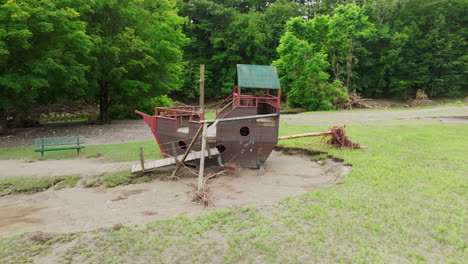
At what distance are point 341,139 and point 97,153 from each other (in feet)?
39.1

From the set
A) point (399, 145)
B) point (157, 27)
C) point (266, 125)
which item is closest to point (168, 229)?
point (266, 125)

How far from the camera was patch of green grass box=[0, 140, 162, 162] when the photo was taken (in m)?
13.8

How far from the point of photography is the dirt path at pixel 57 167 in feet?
36.0

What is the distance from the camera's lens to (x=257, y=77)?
40.4ft

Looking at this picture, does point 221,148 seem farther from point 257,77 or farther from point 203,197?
point 203,197

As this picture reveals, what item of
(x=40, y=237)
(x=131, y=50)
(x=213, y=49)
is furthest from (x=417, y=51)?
(x=40, y=237)

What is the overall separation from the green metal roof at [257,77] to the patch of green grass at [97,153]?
5.01 m

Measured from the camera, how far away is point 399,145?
14.6 meters

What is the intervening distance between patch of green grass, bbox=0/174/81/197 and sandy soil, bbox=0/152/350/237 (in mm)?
345

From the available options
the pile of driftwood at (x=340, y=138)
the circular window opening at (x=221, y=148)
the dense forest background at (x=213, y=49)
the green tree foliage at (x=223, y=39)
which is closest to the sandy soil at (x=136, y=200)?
the circular window opening at (x=221, y=148)

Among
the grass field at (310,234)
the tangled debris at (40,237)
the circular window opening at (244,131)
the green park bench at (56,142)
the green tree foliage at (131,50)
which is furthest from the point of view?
the green tree foliage at (131,50)

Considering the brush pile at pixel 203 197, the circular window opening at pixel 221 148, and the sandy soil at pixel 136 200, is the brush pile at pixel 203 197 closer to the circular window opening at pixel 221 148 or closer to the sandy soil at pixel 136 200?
the sandy soil at pixel 136 200

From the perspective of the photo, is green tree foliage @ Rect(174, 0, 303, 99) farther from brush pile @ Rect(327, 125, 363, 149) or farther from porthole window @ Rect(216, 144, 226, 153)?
porthole window @ Rect(216, 144, 226, 153)

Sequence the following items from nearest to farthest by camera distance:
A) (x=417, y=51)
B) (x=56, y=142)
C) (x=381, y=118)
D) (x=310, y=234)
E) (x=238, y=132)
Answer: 1. (x=310, y=234)
2. (x=238, y=132)
3. (x=56, y=142)
4. (x=381, y=118)
5. (x=417, y=51)
